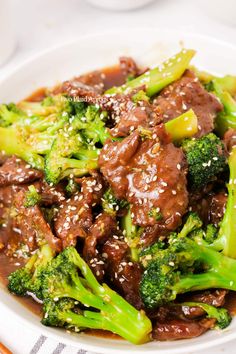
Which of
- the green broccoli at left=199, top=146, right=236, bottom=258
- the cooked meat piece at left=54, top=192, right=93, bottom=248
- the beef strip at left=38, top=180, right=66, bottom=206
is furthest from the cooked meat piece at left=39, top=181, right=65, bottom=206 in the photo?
the green broccoli at left=199, top=146, right=236, bottom=258

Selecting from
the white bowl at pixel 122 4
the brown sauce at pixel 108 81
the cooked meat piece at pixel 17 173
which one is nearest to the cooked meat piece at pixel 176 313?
the cooked meat piece at pixel 17 173

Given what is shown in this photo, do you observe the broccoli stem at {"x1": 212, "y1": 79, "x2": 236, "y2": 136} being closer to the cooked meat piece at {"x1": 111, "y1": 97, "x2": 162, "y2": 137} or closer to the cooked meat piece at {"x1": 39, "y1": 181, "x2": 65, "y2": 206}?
the cooked meat piece at {"x1": 111, "y1": 97, "x2": 162, "y2": 137}

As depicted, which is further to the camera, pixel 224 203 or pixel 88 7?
pixel 88 7

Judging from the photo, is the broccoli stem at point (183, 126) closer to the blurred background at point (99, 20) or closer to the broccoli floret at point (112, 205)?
the broccoli floret at point (112, 205)

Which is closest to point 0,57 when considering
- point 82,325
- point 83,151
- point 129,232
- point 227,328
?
point 83,151

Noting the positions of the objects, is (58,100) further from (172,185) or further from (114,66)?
(172,185)

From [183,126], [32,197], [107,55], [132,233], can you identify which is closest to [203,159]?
[183,126]
